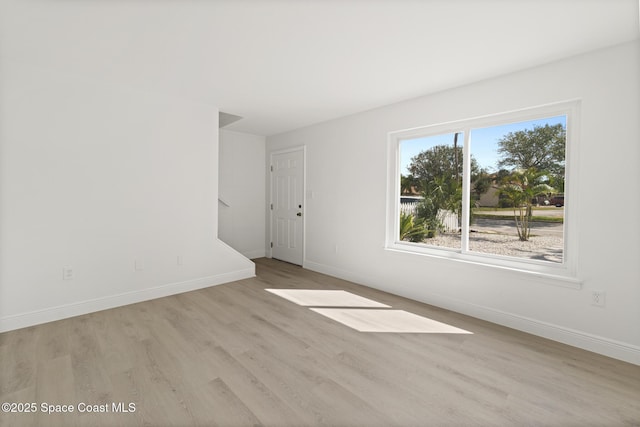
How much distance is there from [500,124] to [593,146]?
0.81m

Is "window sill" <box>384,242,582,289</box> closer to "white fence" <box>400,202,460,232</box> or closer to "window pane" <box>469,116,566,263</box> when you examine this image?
"window pane" <box>469,116,566,263</box>

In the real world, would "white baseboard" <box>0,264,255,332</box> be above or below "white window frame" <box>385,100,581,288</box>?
below

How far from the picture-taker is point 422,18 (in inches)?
80.9

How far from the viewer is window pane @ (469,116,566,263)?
281cm

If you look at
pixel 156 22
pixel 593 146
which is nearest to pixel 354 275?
pixel 593 146

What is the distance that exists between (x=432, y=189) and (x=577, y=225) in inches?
57.8

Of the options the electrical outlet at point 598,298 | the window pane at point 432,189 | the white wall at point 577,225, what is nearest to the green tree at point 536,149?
the white wall at point 577,225

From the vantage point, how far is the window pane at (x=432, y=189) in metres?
3.51

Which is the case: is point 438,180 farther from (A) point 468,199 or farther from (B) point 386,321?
(B) point 386,321

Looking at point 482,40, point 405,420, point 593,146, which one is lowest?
point 405,420

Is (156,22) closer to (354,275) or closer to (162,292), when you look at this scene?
(162,292)

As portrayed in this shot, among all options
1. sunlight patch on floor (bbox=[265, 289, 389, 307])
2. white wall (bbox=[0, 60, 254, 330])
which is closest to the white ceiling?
white wall (bbox=[0, 60, 254, 330])

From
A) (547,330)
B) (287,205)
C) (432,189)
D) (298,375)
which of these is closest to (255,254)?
(287,205)

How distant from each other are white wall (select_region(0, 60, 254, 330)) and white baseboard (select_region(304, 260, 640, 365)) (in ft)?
10.0
